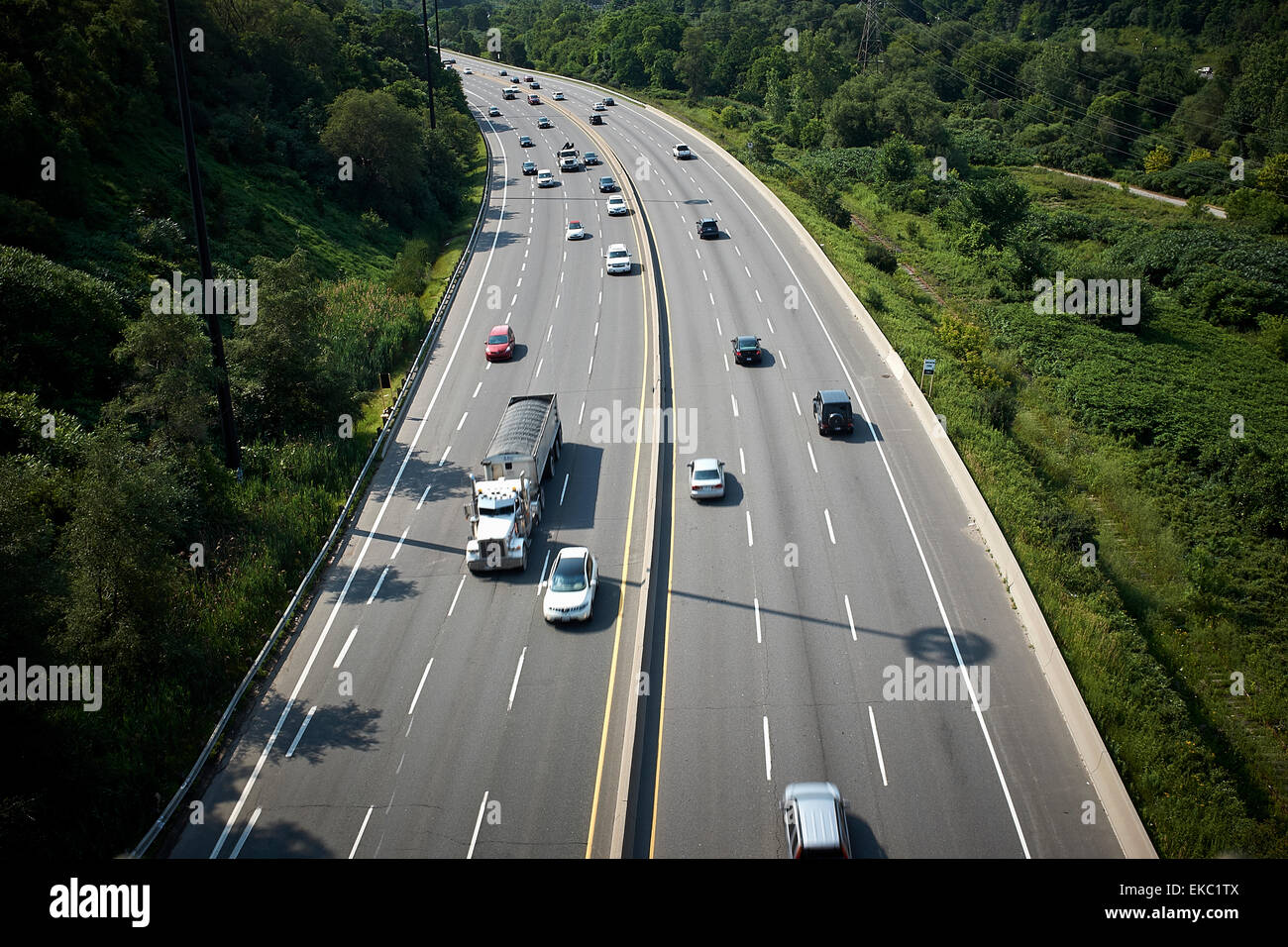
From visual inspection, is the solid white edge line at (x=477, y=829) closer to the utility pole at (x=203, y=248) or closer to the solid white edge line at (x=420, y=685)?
the solid white edge line at (x=420, y=685)

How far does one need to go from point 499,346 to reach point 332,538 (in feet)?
53.2

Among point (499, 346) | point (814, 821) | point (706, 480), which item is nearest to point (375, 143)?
point (499, 346)

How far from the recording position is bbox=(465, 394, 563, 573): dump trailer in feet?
88.5

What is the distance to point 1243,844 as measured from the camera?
18109mm

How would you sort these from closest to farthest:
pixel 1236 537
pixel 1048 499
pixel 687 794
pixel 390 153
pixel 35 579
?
pixel 35 579 < pixel 687 794 < pixel 1048 499 < pixel 1236 537 < pixel 390 153

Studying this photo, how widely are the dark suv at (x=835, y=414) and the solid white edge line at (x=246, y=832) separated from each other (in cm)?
2408

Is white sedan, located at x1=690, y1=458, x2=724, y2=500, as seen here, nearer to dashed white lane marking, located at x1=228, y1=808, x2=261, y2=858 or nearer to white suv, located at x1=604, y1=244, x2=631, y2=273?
dashed white lane marking, located at x1=228, y1=808, x2=261, y2=858

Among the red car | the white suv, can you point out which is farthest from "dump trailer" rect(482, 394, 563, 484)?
the white suv

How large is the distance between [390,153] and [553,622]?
1791 inches

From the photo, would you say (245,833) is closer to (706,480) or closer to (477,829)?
(477,829)

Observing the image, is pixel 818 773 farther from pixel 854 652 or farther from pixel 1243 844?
pixel 1243 844

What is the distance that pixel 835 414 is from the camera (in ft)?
112

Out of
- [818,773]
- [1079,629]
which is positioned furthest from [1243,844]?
[818,773]

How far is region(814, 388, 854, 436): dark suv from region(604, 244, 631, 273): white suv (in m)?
22.5
